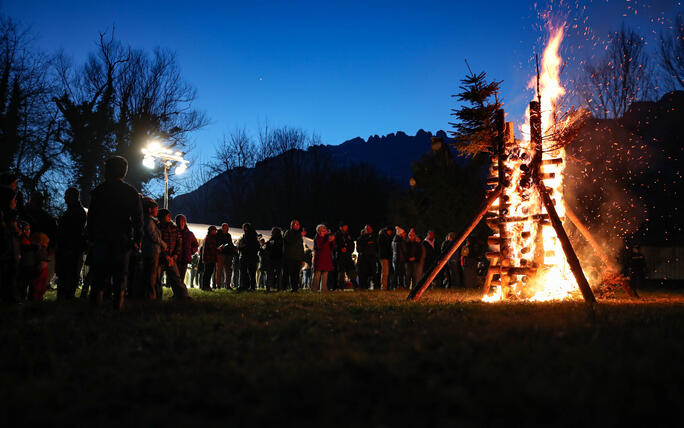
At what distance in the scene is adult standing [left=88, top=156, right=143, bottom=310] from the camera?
24.5 ft

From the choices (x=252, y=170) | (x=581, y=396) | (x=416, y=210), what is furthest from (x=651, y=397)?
(x=252, y=170)

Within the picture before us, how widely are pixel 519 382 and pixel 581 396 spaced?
0.41 meters

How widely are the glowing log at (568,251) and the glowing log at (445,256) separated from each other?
0.99 metres

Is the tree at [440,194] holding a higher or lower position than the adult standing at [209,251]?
higher

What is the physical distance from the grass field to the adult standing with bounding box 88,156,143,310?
1.13 meters

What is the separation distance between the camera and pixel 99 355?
4.51m

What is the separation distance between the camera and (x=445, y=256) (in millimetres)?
10789

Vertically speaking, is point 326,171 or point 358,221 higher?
point 326,171

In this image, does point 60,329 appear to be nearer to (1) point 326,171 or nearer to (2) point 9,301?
(2) point 9,301

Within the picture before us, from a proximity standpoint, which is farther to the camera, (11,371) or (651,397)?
(11,371)

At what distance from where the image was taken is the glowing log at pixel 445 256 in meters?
10.6

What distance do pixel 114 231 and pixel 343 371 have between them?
5.02 metres

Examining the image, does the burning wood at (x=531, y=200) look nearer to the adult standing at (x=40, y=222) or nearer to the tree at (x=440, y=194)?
the adult standing at (x=40, y=222)

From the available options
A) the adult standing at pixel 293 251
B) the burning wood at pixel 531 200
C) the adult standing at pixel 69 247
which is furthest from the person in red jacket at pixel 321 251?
the adult standing at pixel 69 247
